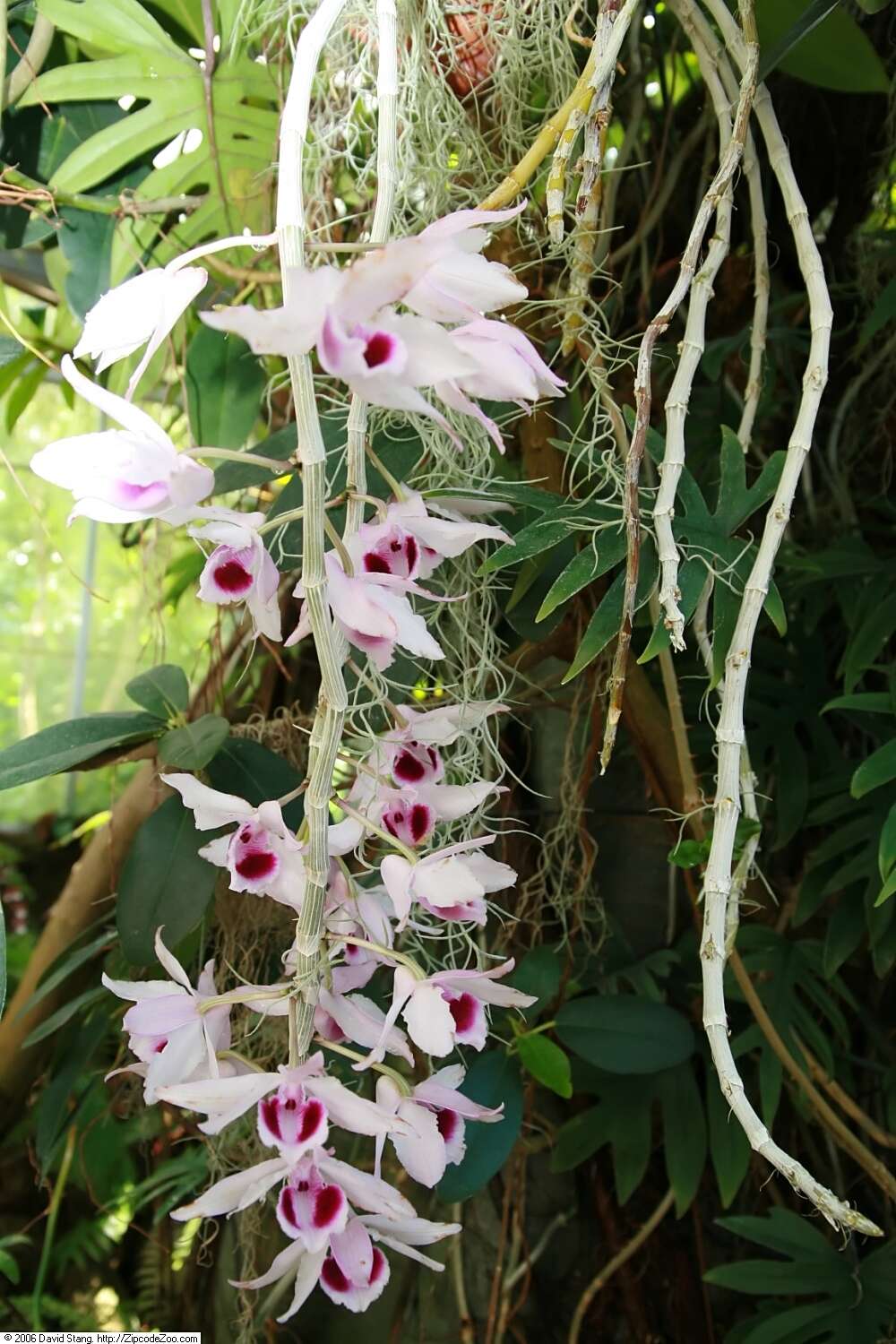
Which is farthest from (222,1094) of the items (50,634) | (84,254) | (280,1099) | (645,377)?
(50,634)

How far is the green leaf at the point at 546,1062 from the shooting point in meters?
0.92

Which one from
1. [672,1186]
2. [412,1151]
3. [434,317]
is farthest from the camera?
[672,1186]

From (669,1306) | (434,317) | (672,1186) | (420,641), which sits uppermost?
(434,317)

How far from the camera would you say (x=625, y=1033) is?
101 cm

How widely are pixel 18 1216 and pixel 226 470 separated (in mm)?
1644

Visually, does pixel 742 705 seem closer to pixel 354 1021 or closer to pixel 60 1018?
pixel 354 1021

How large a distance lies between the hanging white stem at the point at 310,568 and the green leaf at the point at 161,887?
0.25 metres

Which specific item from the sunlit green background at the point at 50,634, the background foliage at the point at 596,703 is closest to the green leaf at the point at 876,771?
the background foliage at the point at 596,703

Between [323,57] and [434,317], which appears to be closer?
[434,317]

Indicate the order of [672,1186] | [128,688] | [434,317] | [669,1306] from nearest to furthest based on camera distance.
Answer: [434,317]
[128,688]
[672,1186]
[669,1306]

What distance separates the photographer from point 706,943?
2.20 ft

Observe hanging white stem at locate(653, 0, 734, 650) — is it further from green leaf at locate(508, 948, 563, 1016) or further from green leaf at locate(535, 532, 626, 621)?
green leaf at locate(508, 948, 563, 1016)

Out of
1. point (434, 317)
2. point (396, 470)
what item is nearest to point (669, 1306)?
point (396, 470)

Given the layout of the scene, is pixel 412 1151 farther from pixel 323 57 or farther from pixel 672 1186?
pixel 323 57
